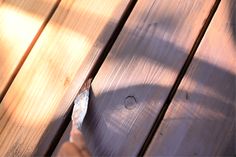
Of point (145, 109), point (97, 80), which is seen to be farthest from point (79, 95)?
Result: point (145, 109)

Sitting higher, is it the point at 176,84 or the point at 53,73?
the point at 176,84

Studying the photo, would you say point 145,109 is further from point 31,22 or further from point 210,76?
point 31,22

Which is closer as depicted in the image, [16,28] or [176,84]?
[176,84]

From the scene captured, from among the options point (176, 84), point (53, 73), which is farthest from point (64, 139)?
point (176, 84)

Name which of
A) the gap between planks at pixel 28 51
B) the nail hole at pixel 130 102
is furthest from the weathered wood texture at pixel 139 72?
the gap between planks at pixel 28 51

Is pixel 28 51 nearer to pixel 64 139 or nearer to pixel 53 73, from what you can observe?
pixel 53 73
